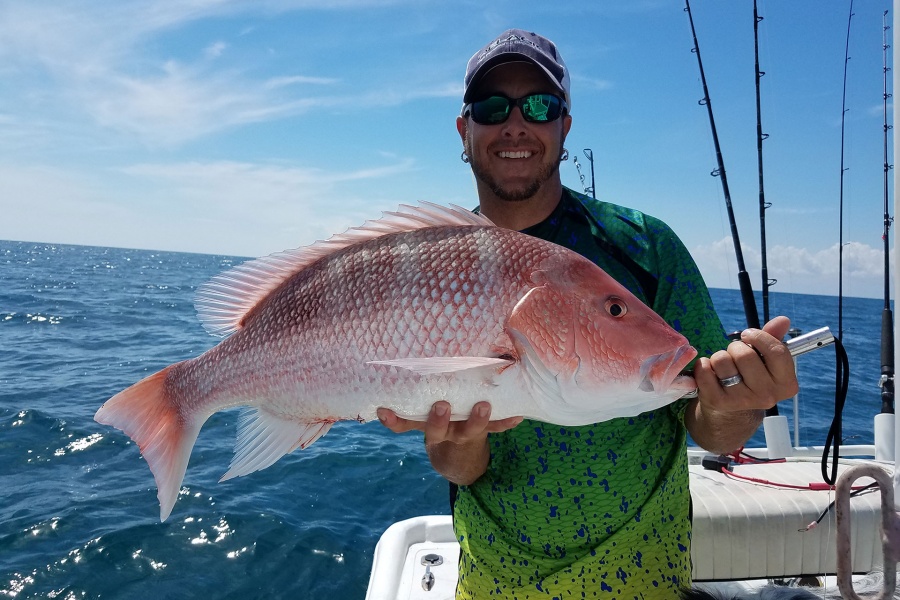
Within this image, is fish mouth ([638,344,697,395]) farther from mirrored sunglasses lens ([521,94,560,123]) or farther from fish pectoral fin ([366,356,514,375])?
mirrored sunglasses lens ([521,94,560,123])

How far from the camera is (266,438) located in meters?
1.74

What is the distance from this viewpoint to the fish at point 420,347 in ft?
4.77

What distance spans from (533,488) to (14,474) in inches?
262

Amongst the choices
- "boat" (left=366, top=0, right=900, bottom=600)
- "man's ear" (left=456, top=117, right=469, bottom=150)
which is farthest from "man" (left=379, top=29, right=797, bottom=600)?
"boat" (left=366, top=0, right=900, bottom=600)

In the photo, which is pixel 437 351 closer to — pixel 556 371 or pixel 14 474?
pixel 556 371

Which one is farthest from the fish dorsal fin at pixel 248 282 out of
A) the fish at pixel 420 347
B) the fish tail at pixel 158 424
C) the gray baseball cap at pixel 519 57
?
the gray baseball cap at pixel 519 57

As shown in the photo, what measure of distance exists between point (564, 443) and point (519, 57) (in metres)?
1.29

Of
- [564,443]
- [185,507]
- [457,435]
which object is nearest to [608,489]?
[564,443]

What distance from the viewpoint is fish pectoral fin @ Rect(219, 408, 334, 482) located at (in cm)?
169

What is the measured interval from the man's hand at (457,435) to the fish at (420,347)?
1.3 inches

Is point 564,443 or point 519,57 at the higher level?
point 519,57

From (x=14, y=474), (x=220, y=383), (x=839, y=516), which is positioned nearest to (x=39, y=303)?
(x=14, y=474)

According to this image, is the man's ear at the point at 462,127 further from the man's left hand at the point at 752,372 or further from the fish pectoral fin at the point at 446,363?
the man's left hand at the point at 752,372

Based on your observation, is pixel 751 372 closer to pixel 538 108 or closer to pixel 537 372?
pixel 537 372
